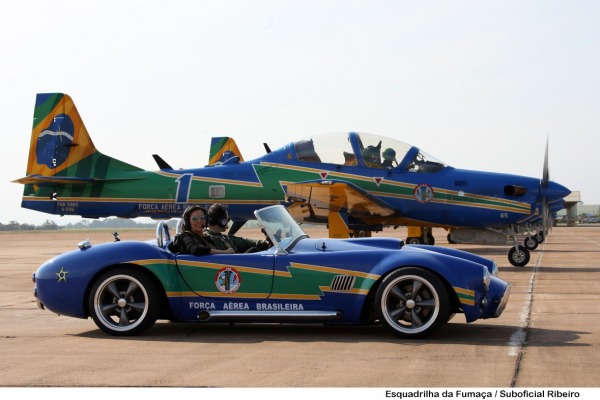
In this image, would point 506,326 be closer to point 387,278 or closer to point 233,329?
point 387,278

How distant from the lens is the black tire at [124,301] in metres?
7.71

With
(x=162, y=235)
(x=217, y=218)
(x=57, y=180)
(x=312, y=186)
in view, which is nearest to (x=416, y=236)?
(x=312, y=186)

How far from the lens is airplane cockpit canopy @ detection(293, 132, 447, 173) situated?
A: 18984 millimetres

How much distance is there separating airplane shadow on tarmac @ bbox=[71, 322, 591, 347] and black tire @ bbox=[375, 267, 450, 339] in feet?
0.37

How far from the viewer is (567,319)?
28.3ft

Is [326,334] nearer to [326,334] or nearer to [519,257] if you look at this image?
[326,334]

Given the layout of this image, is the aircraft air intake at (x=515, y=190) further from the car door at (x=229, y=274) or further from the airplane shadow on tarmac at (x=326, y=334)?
the car door at (x=229, y=274)

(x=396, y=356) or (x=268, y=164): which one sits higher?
(x=268, y=164)

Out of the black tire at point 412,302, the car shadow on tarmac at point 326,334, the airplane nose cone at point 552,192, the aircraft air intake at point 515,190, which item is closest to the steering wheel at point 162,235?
the car shadow on tarmac at point 326,334

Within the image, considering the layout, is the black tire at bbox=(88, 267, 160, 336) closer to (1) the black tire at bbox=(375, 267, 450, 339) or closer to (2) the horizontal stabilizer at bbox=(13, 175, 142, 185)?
(1) the black tire at bbox=(375, 267, 450, 339)

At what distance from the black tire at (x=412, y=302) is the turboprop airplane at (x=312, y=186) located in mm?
10839

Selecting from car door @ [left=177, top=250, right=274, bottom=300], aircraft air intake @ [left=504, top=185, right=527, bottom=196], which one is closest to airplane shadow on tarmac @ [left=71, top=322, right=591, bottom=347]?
car door @ [left=177, top=250, right=274, bottom=300]
